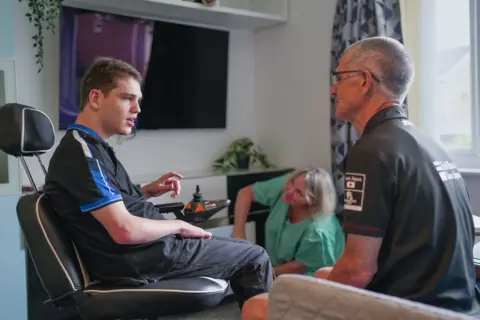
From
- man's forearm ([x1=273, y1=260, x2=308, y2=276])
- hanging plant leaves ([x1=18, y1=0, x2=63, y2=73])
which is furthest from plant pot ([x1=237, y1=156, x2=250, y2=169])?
hanging plant leaves ([x1=18, y1=0, x2=63, y2=73])

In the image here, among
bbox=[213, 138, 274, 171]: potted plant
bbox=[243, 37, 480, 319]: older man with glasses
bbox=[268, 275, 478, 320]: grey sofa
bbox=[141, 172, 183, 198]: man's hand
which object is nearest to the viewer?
bbox=[268, 275, 478, 320]: grey sofa

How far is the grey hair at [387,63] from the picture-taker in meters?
1.33

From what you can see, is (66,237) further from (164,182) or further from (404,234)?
(404,234)

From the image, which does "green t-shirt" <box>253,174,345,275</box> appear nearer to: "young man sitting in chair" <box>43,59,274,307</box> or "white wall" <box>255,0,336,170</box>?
"white wall" <box>255,0,336,170</box>

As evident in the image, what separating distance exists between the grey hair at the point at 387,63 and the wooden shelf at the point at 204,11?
195 cm

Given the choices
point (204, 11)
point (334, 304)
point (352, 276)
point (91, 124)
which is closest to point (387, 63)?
point (352, 276)

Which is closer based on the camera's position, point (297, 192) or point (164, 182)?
point (164, 182)

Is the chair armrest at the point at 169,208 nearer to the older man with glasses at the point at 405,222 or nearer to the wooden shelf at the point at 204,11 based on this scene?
the older man with glasses at the point at 405,222

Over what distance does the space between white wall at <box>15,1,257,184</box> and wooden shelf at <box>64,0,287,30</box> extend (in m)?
0.20

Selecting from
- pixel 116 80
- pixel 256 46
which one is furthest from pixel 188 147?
pixel 116 80

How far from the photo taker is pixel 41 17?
2703 millimetres

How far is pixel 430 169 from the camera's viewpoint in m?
1.25

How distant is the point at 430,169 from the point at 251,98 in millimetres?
2795

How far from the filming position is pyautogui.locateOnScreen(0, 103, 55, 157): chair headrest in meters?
1.65
